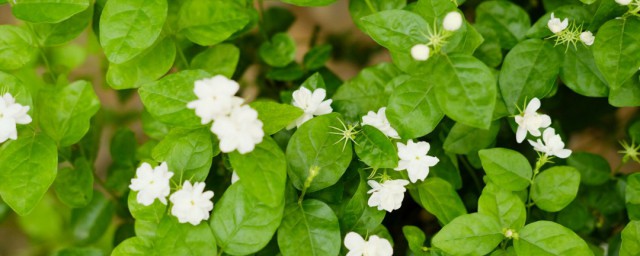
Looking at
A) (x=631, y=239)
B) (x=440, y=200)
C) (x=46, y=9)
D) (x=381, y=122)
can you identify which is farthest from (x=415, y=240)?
(x=46, y=9)

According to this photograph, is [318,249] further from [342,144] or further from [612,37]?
[612,37]

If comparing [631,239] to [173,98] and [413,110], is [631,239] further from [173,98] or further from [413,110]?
[173,98]

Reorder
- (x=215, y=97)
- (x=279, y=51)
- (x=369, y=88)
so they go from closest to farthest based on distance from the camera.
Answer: (x=215, y=97) → (x=369, y=88) → (x=279, y=51)

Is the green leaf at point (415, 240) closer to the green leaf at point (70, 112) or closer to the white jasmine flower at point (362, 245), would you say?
Answer: the white jasmine flower at point (362, 245)

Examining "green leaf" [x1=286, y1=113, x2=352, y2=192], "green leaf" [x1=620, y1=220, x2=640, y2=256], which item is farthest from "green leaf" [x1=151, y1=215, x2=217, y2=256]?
"green leaf" [x1=620, y1=220, x2=640, y2=256]

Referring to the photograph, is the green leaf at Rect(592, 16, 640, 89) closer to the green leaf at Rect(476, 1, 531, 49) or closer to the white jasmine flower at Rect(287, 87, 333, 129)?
the green leaf at Rect(476, 1, 531, 49)
